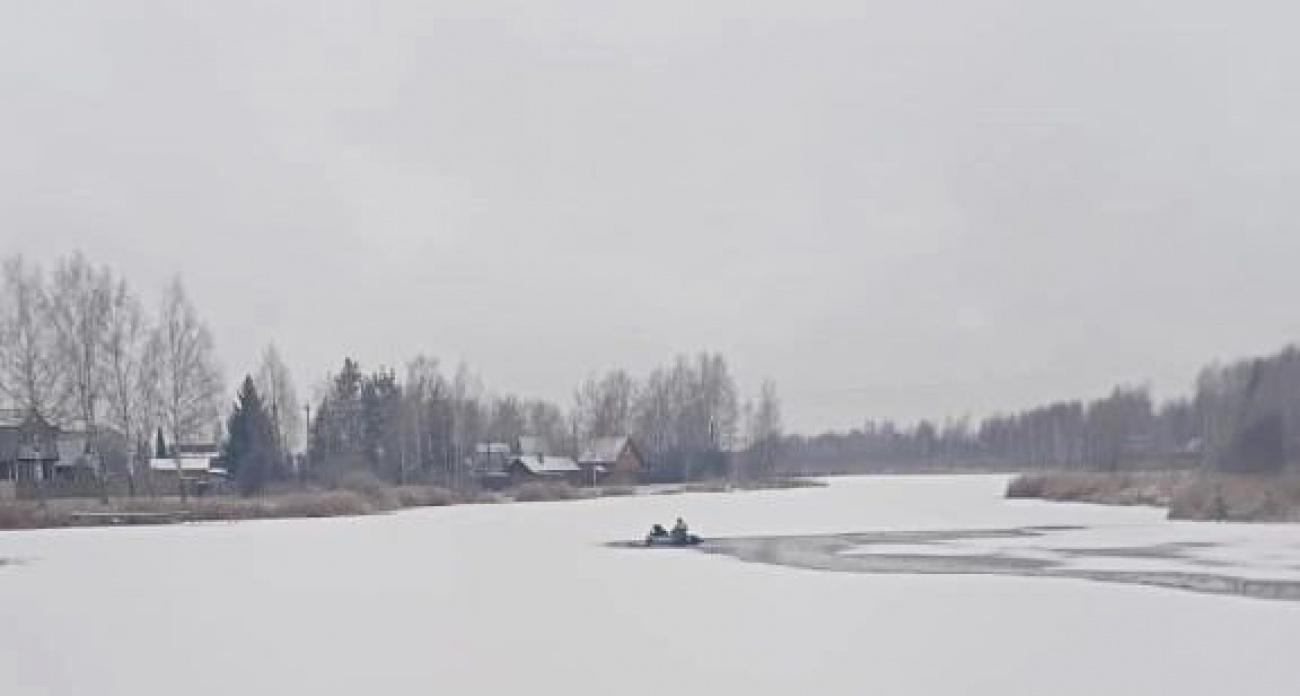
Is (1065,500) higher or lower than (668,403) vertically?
lower

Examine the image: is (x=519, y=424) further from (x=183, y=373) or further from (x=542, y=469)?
(x=183, y=373)

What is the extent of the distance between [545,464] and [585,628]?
77439 mm

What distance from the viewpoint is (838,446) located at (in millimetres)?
190125

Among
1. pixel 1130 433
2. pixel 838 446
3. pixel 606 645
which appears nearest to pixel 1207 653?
pixel 606 645

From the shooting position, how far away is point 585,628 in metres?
15.3

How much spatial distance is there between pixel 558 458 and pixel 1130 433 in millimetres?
60962

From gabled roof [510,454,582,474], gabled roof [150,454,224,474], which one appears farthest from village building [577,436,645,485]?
gabled roof [150,454,224,474]

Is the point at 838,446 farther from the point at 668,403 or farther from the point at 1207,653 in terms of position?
the point at 1207,653

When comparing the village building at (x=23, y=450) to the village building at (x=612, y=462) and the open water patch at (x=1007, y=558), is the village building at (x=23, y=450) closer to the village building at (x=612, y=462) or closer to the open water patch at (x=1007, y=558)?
the open water patch at (x=1007, y=558)

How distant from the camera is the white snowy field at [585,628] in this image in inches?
456

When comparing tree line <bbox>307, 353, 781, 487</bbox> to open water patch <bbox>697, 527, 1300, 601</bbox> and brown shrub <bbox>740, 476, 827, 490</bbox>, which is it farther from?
open water patch <bbox>697, 527, 1300, 601</bbox>

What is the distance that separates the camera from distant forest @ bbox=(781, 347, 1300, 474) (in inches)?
2210

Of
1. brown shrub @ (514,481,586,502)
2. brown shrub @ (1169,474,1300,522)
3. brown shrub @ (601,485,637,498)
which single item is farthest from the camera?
brown shrub @ (601,485,637,498)

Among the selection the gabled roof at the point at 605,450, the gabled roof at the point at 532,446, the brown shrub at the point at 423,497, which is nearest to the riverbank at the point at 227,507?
the brown shrub at the point at 423,497
